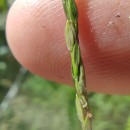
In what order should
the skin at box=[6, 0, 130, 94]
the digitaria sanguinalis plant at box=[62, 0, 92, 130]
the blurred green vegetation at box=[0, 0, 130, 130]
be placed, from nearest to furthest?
the digitaria sanguinalis plant at box=[62, 0, 92, 130], the skin at box=[6, 0, 130, 94], the blurred green vegetation at box=[0, 0, 130, 130]

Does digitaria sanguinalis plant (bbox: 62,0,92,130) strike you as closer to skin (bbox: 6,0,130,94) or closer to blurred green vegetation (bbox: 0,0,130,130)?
skin (bbox: 6,0,130,94)

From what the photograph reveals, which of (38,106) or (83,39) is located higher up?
(83,39)

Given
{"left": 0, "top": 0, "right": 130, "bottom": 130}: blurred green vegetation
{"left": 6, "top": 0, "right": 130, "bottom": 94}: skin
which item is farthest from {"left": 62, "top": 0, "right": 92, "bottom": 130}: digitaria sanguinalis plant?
{"left": 0, "top": 0, "right": 130, "bottom": 130}: blurred green vegetation

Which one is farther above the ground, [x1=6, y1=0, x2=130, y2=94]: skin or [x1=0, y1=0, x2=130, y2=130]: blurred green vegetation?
[x1=6, y1=0, x2=130, y2=94]: skin

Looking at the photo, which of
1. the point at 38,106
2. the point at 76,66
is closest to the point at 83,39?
the point at 76,66

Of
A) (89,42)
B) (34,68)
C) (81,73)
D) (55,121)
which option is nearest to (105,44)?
(89,42)

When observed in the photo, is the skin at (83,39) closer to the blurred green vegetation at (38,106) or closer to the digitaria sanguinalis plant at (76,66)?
the digitaria sanguinalis plant at (76,66)

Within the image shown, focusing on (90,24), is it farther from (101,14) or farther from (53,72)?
(53,72)

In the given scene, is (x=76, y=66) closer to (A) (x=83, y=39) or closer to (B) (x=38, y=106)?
(A) (x=83, y=39)
